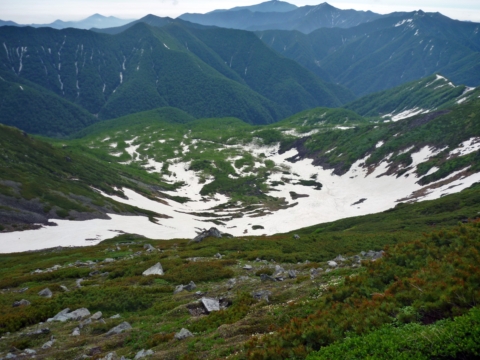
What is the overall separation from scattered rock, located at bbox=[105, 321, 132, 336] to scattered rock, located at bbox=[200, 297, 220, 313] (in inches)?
185

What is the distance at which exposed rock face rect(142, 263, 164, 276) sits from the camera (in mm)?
35938

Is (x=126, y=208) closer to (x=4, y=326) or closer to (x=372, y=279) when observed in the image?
(x=4, y=326)

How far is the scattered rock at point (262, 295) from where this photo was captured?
2166 cm

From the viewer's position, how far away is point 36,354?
758 inches

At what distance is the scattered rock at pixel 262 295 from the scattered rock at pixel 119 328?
7.86m

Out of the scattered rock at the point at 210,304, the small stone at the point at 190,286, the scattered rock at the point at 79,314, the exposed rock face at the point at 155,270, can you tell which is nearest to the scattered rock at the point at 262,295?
the scattered rock at the point at 210,304

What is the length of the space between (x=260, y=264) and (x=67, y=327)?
18.8m

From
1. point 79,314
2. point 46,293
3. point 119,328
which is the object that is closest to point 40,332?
point 79,314

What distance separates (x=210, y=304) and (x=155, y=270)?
51.0ft

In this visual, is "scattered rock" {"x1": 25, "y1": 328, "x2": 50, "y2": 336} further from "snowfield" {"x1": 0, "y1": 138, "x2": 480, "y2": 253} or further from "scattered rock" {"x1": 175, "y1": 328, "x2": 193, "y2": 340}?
"snowfield" {"x1": 0, "y1": 138, "x2": 480, "y2": 253}

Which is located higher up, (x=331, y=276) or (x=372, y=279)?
(x=372, y=279)

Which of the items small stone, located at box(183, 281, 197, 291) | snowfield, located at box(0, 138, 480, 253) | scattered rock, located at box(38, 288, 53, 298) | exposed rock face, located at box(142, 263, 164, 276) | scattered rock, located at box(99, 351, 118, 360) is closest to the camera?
scattered rock, located at box(99, 351, 118, 360)

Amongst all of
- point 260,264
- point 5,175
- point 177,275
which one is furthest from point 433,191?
point 5,175

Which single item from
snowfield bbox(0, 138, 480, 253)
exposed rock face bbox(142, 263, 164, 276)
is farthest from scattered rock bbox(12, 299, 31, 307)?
snowfield bbox(0, 138, 480, 253)
